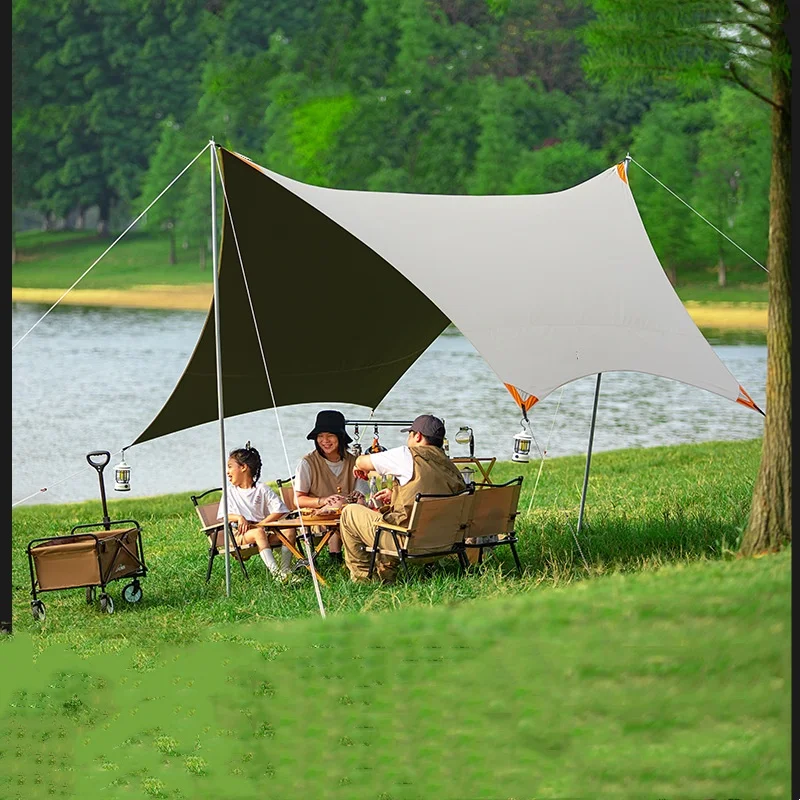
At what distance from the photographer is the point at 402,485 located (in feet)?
23.7

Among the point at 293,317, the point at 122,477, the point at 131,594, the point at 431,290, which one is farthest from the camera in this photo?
the point at 293,317

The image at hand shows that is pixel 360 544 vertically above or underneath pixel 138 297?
underneath

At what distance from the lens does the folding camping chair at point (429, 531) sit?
22.8ft

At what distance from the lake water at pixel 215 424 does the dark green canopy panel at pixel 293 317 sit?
2.08 ft

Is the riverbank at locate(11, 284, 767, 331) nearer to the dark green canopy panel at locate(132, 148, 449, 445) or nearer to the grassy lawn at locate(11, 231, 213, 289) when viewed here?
the grassy lawn at locate(11, 231, 213, 289)

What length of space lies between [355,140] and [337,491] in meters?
33.4

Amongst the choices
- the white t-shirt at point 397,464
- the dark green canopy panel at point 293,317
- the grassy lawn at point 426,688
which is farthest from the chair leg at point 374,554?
the dark green canopy panel at point 293,317

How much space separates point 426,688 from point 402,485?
191cm

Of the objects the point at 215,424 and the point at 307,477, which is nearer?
the point at 307,477

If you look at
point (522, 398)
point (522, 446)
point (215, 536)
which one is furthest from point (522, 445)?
point (215, 536)

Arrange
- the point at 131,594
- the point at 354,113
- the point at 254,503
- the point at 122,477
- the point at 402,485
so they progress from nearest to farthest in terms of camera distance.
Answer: the point at 402,485
the point at 122,477
the point at 131,594
the point at 254,503
the point at 354,113

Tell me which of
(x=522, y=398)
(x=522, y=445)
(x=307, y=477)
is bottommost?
(x=307, y=477)

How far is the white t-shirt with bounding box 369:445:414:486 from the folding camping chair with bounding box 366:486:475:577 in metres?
0.32

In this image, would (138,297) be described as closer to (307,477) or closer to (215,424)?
(215,424)
